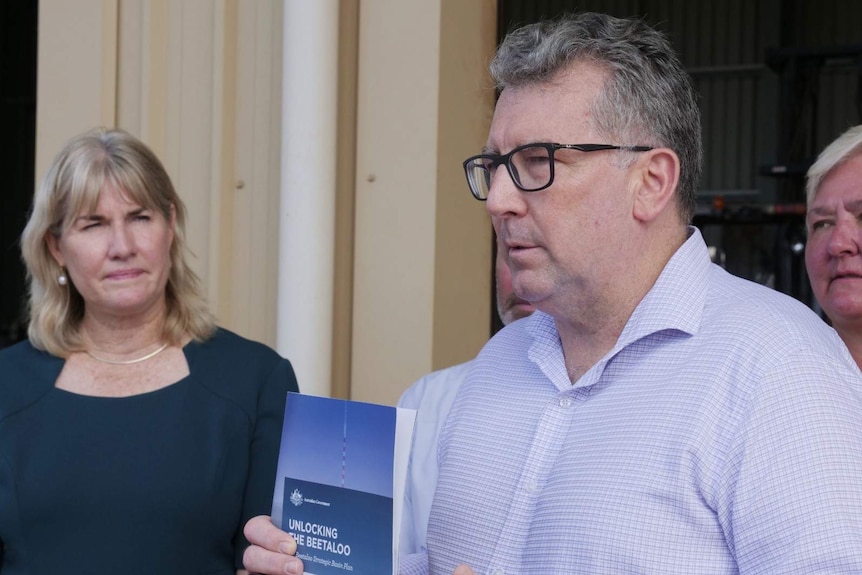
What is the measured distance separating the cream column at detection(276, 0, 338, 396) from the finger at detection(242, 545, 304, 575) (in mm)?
1710

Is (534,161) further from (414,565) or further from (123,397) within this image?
(123,397)

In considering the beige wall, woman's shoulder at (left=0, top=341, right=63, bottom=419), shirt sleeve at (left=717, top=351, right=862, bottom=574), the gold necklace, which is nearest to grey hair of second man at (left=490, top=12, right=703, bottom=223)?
shirt sleeve at (left=717, top=351, right=862, bottom=574)

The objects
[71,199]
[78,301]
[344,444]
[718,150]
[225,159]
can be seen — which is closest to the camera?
[344,444]

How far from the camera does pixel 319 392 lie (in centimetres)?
334

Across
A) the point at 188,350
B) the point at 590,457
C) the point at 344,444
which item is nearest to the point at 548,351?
the point at 590,457

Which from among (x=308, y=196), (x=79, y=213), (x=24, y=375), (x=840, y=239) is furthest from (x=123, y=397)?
(x=840, y=239)

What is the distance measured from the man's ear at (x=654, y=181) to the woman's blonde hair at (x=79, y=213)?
1404 mm

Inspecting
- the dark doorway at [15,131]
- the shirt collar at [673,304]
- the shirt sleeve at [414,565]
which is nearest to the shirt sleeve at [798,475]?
the shirt collar at [673,304]

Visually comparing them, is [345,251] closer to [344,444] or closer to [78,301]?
[78,301]

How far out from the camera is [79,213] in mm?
2504

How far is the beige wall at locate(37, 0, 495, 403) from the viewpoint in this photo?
11.0ft

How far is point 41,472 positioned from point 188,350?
1.44 ft

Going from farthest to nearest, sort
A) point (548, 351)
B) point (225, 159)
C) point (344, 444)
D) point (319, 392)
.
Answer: point (225, 159) → point (319, 392) → point (548, 351) → point (344, 444)

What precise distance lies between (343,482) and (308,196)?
6.26ft
